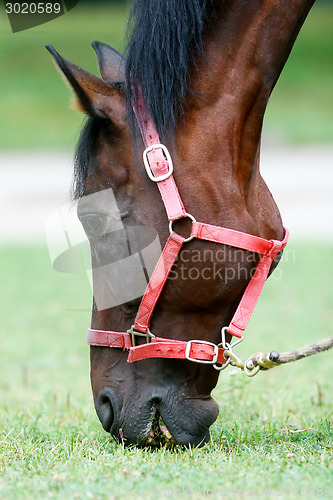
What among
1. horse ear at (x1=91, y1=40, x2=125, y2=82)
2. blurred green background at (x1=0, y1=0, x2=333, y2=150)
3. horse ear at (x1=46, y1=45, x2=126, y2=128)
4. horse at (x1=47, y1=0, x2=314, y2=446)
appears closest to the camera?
horse ear at (x1=46, y1=45, x2=126, y2=128)

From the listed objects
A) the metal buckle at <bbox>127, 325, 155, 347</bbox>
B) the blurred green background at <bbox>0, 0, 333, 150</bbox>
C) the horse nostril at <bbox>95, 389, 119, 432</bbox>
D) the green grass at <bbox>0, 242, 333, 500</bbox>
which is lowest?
the green grass at <bbox>0, 242, 333, 500</bbox>

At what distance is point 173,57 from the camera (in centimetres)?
294

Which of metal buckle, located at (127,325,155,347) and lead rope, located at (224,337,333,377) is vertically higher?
metal buckle, located at (127,325,155,347)

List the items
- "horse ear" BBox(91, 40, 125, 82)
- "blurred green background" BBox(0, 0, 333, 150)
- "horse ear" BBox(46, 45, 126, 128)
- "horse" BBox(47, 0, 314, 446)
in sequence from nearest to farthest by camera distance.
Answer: "horse ear" BBox(46, 45, 126, 128)
"horse" BBox(47, 0, 314, 446)
"horse ear" BBox(91, 40, 125, 82)
"blurred green background" BBox(0, 0, 333, 150)

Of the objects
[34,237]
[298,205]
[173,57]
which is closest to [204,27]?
[173,57]

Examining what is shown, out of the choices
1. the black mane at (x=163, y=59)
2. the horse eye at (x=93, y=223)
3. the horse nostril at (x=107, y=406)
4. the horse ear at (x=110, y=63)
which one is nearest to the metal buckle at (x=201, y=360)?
the horse nostril at (x=107, y=406)

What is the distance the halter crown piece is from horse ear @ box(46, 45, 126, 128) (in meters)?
0.09

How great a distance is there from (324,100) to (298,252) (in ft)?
49.7

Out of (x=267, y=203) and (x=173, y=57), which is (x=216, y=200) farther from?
(x=173, y=57)

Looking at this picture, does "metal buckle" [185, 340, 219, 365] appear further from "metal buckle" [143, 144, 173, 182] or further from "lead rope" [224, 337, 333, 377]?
"metal buckle" [143, 144, 173, 182]

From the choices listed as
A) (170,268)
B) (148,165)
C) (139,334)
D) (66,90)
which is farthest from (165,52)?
(66,90)

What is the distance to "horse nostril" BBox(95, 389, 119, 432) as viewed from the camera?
2.95 meters

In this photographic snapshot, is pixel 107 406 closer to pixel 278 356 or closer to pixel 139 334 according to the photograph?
pixel 139 334

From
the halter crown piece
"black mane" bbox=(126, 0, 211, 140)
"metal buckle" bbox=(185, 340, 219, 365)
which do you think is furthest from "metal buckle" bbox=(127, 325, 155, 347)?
"black mane" bbox=(126, 0, 211, 140)
